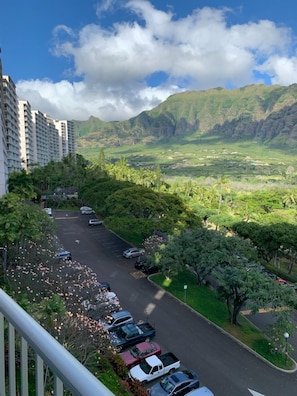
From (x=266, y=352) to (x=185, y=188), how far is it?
43064 mm

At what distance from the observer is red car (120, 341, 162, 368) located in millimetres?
12250

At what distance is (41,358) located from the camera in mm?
1202

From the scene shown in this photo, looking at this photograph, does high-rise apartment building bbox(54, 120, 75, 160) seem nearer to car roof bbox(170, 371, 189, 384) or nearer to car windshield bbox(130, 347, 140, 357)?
car windshield bbox(130, 347, 140, 357)

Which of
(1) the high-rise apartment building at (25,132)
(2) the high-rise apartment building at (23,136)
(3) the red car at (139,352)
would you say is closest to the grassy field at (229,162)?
(2) the high-rise apartment building at (23,136)

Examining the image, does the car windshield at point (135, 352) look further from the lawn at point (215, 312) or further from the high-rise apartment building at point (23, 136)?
the high-rise apartment building at point (23, 136)

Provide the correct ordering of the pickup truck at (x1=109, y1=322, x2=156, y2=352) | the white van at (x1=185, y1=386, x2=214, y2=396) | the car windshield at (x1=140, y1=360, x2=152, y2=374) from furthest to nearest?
the pickup truck at (x1=109, y1=322, x2=156, y2=352)
the car windshield at (x1=140, y1=360, x2=152, y2=374)
the white van at (x1=185, y1=386, x2=214, y2=396)

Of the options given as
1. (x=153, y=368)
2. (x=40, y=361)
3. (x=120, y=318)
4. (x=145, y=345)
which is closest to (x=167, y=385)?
(x=153, y=368)

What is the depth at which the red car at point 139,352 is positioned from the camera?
40.2ft

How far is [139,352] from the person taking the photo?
41.2ft

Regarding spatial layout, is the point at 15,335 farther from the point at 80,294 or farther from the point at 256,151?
the point at 256,151

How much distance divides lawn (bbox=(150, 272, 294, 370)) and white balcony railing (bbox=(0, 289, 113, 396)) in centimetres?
1462

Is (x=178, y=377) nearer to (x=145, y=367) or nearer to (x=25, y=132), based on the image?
(x=145, y=367)

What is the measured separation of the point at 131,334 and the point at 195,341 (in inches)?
119

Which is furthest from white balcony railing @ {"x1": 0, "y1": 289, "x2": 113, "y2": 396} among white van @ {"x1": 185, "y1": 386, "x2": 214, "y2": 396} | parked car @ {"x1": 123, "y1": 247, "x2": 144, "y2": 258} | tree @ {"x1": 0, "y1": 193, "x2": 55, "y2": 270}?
parked car @ {"x1": 123, "y1": 247, "x2": 144, "y2": 258}
